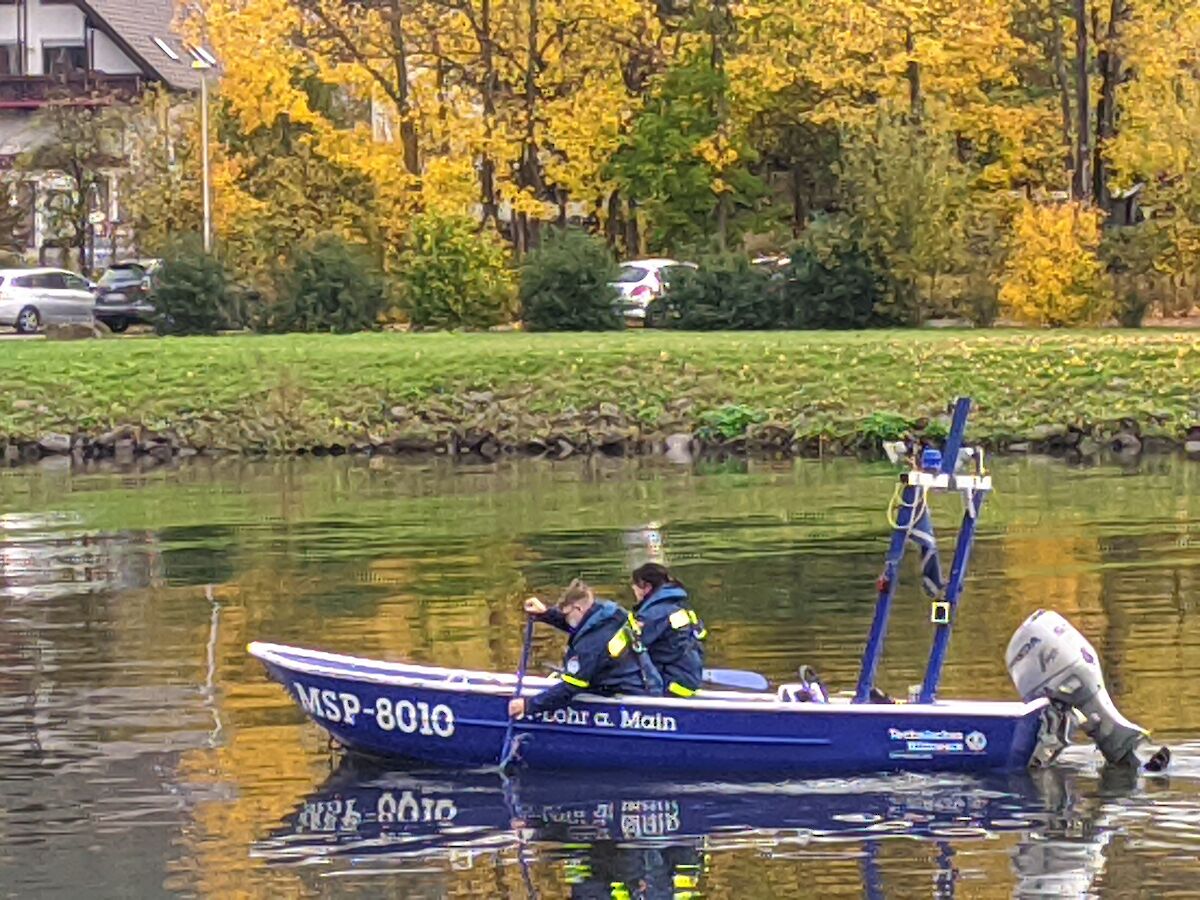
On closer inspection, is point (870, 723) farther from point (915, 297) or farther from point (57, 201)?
point (57, 201)

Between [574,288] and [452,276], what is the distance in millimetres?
2654

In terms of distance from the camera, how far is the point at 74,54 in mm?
81125

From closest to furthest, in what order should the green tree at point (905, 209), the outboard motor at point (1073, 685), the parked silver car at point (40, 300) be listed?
the outboard motor at point (1073, 685)
the green tree at point (905, 209)
the parked silver car at point (40, 300)

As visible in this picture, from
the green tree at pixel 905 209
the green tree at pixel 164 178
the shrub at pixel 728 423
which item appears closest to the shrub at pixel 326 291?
the green tree at pixel 164 178

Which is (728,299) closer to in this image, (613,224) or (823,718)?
(613,224)

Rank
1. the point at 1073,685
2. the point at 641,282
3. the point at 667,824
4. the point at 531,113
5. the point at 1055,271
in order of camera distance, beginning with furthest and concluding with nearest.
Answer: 1. the point at 531,113
2. the point at 641,282
3. the point at 1055,271
4. the point at 1073,685
5. the point at 667,824

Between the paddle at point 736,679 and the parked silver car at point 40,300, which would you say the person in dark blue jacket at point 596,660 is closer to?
the paddle at point 736,679

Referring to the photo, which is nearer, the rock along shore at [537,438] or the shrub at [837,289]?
the rock along shore at [537,438]

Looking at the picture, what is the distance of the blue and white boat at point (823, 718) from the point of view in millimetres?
15117

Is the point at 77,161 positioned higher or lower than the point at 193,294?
higher

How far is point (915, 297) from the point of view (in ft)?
159

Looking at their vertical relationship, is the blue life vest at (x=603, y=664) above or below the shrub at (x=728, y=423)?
below

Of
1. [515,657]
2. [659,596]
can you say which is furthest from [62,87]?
[659,596]

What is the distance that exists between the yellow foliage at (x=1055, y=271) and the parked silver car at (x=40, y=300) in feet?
68.3
